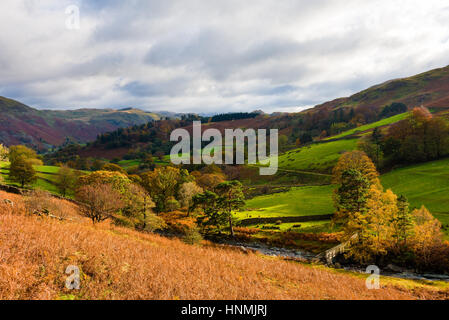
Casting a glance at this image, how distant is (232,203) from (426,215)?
3128 cm

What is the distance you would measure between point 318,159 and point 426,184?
180ft

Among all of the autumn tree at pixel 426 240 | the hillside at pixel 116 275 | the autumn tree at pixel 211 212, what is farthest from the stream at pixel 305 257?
the hillside at pixel 116 275

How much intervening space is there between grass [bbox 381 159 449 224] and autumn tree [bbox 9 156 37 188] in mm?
103229

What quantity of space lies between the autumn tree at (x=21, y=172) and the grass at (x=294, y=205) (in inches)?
2650

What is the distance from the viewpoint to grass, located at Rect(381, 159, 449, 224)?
4697cm

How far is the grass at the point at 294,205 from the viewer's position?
58.0m

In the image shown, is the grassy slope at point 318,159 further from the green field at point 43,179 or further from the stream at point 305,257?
the green field at point 43,179

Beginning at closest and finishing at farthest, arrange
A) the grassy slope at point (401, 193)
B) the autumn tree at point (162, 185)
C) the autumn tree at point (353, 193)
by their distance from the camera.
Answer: the autumn tree at point (353, 193), the grassy slope at point (401, 193), the autumn tree at point (162, 185)
